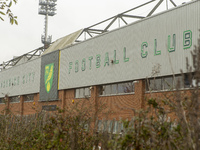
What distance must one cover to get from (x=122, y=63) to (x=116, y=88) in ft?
6.78

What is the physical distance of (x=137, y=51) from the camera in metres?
22.3

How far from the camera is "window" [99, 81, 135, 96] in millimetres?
23188

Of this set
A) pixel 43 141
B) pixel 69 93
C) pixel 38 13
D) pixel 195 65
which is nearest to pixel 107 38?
pixel 69 93

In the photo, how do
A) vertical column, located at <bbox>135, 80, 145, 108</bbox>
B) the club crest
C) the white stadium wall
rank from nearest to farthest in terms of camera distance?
the white stadium wall < vertical column, located at <bbox>135, 80, 145, 108</bbox> < the club crest

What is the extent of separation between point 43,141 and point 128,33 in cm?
1549

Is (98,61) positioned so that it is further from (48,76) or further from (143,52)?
(48,76)

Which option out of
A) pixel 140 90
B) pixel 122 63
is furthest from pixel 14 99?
pixel 140 90

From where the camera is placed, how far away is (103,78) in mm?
25766

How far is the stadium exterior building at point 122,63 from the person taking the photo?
19.0m

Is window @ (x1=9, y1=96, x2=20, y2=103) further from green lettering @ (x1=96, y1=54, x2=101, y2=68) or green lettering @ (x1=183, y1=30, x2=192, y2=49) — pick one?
green lettering @ (x1=183, y1=30, x2=192, y2=49)

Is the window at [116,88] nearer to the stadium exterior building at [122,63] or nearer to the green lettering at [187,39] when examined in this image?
the stadium exterior building at [122,63]

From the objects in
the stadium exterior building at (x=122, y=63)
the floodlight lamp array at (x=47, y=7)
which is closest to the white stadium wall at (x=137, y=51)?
the stadium exterior building at (x=122, y=63)

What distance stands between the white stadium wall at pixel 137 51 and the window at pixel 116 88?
488 mm

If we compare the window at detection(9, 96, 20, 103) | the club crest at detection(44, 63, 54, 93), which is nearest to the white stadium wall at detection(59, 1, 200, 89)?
the club crest at detection(44, 63, 54, 93)
